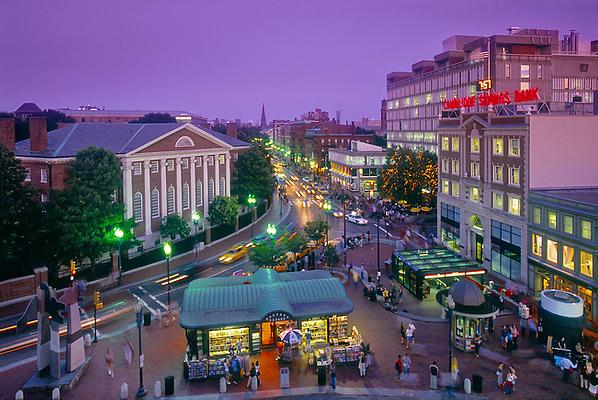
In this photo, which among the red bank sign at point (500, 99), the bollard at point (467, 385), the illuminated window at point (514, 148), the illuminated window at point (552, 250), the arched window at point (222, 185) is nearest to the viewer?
the bollard at point (467, 385)

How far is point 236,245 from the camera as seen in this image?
214ft

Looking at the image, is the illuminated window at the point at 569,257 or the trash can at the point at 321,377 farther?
the illuminated window at the point at 569,257

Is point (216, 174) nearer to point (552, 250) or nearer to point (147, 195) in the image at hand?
point (147, 195)

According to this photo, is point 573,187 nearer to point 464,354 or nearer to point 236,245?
point 464,354

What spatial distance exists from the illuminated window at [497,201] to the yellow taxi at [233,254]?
27181mm

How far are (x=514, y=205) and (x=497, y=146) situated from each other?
602 cm

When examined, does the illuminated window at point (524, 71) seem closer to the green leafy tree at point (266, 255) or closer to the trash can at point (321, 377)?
the green leafy tree at point (266, 255)

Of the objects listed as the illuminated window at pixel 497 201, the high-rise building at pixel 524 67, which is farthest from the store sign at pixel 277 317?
the high-rise building at pixel 524 67

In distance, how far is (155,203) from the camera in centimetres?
6612

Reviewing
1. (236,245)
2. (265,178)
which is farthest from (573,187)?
(265,178)

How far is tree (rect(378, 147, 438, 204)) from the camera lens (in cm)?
8100

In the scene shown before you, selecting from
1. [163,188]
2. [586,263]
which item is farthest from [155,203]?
[586,263]

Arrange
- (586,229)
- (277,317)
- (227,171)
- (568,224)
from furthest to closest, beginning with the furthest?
(227,171)
(568,224)
(586,229)
(277,317)

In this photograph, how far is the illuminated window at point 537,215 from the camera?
141ft
